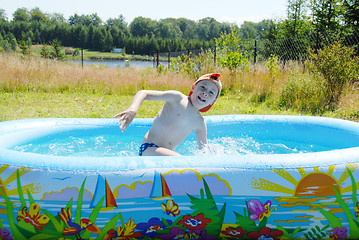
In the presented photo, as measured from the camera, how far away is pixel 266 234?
2246 millimetres

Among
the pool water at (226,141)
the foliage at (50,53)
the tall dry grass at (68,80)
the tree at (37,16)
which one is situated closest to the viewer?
the pool water at (226,141)

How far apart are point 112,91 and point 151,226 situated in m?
6.43

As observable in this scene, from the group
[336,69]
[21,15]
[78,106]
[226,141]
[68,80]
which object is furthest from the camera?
[21,15]

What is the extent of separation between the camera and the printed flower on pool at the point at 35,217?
2.06 meters

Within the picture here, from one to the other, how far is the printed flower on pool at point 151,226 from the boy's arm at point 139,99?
660mm

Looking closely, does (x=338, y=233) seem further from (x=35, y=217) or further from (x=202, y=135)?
(x=35, y=217)

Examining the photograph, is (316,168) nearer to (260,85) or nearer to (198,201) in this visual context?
(198,201)

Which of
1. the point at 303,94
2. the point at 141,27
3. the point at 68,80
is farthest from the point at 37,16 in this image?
the point at 303,94

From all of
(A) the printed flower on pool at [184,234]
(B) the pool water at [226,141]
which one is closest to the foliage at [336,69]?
(B) the pool water at [226,141]

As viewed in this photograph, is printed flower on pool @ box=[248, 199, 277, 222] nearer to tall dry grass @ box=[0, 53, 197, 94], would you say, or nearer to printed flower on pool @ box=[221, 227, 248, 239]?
printed flower on pool @ box=[221, 227, 248, 239]

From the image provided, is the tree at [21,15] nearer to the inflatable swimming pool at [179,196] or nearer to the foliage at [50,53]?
the foliage at [50,53]

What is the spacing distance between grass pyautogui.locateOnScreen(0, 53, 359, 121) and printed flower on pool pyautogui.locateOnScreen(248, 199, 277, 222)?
3.63 m

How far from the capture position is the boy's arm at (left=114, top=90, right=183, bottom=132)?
2287 millimetres

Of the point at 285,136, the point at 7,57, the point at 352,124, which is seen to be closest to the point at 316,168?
the point at 352,124
